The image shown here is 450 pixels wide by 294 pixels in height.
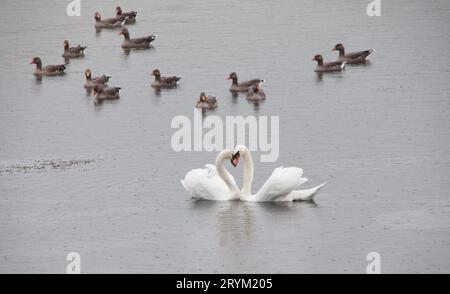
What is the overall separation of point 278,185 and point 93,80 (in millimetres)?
19850

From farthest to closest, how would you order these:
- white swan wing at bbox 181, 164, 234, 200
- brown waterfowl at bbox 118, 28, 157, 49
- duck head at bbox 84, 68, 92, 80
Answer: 1. brown waterfowl at bbox 118, 28, 157, 49
2. duck head at bbox 84, 68, 92, 80
3. white swan wing at bbox 181, 164, 234, 200

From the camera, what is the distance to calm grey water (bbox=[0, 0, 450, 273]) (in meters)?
29.2

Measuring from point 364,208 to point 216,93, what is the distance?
18.0 m

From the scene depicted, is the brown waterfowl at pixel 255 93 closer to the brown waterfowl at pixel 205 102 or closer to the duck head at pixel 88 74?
the brown waterfowl at pixel 205 102

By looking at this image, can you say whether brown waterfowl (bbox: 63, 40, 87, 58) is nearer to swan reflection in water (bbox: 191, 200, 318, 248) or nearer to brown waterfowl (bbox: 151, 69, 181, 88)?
brown waterfowl (bbox: 151, 69, 181, 88)

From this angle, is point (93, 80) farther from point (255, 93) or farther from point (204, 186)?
point (204, 186)

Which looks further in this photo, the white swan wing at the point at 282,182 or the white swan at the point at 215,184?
the white swan at the point at 215,184

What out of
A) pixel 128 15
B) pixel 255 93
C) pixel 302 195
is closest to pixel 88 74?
pixel 255 93

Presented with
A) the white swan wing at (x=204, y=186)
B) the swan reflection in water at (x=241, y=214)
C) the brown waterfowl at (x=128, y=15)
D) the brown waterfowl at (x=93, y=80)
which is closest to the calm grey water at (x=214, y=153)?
the swan reflection in water at (x=241, y=214)

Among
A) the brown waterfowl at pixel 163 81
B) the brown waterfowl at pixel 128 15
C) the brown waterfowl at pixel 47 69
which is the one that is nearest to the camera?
the brown waterfowl at pixel 163 81

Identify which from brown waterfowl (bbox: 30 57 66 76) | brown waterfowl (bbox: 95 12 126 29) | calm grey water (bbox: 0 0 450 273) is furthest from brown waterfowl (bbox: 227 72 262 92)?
brown waterfowl (bbox: 95 12 126 29)

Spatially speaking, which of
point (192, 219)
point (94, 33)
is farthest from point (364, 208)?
point (94, 33)

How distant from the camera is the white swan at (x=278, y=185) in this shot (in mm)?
32438

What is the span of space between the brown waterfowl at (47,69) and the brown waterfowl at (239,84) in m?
→ 8.72
